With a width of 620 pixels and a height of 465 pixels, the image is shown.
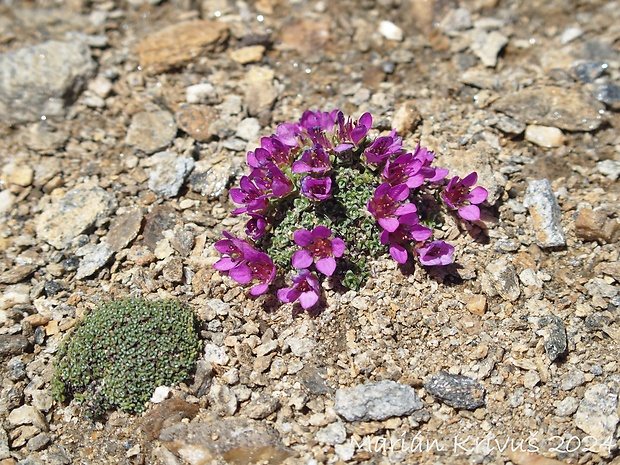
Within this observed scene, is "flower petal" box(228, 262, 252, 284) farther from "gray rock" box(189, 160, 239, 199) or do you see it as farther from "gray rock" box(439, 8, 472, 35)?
"gray rock" box(439, 8, 472, 35)

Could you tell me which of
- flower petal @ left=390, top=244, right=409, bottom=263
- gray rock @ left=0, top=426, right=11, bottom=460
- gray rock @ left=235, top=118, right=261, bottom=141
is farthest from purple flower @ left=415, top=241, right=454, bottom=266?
gray rock @ left=0, top=426, right=11, bottom=460

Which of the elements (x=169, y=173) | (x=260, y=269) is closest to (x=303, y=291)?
(x=260, y=269)

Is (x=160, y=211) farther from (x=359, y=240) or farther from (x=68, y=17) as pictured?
(x=68, y=17)

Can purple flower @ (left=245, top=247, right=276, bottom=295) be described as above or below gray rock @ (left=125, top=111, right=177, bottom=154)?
below

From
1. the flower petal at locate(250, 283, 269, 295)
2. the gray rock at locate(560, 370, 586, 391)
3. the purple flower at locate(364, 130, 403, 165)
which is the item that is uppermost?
the purple flower at locate(364, 130, 403, 165)

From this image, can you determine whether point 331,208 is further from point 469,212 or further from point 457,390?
point 457,390

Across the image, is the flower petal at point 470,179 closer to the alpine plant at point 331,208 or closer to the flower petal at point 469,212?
the alpine plant at point 331,208

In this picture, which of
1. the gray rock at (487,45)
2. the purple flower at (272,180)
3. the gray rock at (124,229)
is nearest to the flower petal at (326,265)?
the purple flower at (272,180)
